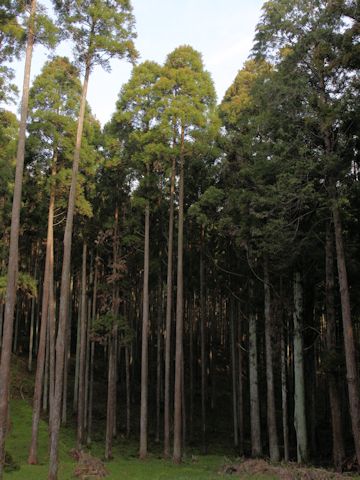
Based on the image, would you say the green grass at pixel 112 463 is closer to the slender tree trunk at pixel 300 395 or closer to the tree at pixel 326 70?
the slender tree trunk at pixel 300 395

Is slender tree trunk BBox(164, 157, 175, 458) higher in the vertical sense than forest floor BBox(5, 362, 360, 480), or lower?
higher

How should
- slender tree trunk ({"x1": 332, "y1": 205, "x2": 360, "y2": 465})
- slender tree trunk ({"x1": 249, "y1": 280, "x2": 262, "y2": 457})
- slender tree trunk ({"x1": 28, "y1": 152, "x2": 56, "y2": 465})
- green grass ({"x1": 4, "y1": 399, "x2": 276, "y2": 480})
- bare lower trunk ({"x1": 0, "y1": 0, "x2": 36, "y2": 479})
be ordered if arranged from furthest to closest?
slender tree trunk ({"x1": 249, "y1": 280, "x2": 262, "y2": 457}) < slender tree trunk ({"x1": 28, "y1": 152, "x2": 56, "y2": 465}) < green grass ({"x1": 4, "y1": 399, "x2": 276, "y2": 480}) < slender tree trunk ({"x1": 332, "y1": 205, "x2": 360, "y2": 465}) < bare lower trunk ({"x1": 0, "y1": 0, "x2": 36, "y2": 479})

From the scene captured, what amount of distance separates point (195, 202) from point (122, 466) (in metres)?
9.99

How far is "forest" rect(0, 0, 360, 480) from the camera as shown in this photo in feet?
39.3

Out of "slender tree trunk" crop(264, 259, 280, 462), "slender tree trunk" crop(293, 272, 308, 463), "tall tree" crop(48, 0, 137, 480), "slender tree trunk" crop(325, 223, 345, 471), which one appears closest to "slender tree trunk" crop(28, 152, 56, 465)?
"tall tree" crop(48, 0, 137, 480)

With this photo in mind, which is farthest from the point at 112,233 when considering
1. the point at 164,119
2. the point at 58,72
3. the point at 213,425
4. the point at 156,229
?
the point at 213,425

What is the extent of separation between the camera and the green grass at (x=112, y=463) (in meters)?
12.9

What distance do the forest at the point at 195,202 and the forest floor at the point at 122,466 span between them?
14.5 inches

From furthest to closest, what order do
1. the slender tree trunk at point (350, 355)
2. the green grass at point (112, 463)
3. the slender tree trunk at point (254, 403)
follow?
the slender tree trunk at point (254, 403), the green grass at point (112, 463), the slender tree trunk at point (350, 355)

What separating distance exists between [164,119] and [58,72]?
4.05 meters

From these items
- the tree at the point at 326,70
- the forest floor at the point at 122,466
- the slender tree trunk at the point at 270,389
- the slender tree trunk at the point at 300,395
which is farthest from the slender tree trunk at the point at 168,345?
the tree at the point at 326,70

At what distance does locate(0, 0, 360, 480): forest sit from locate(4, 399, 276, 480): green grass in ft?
1.04

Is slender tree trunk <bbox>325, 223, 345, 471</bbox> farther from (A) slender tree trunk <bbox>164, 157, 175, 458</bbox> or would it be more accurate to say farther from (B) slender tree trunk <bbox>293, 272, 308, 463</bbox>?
(A) slender tree trunk <bbox>164, 157, 175, 458</bbox>

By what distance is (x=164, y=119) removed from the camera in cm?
1733
